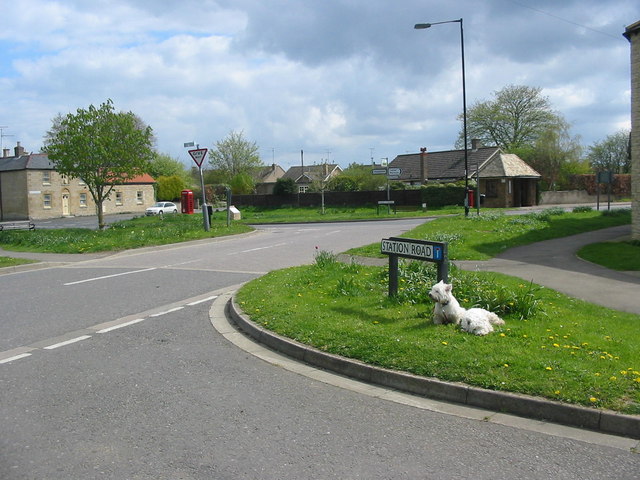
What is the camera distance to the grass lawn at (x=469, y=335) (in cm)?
559

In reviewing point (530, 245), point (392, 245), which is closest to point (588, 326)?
point (392, 245)

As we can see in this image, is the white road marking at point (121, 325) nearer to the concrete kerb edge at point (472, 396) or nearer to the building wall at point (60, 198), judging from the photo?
the concrete kerb edge at point (472, 396)

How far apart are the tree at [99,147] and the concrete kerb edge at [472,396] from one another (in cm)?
2119

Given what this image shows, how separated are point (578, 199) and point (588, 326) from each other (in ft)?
184

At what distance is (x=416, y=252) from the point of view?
8570 millimetres

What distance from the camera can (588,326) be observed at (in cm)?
750

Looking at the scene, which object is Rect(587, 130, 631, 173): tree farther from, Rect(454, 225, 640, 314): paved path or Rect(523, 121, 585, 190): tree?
Rect(454, 225, 640, 314): paved path

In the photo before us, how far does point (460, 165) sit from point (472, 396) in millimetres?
54864

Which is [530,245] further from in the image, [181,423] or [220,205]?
[220,205]

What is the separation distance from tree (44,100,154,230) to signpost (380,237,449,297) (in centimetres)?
2013

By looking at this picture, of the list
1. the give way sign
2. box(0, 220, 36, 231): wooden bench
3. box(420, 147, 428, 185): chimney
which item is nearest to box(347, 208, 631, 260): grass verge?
the give way sign

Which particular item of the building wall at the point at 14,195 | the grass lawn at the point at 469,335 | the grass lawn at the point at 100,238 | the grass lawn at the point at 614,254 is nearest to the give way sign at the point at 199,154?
the grass lawn at the point at 100,238

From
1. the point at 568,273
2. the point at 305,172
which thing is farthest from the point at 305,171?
the point at 568,273

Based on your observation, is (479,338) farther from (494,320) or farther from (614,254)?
(614,254)
